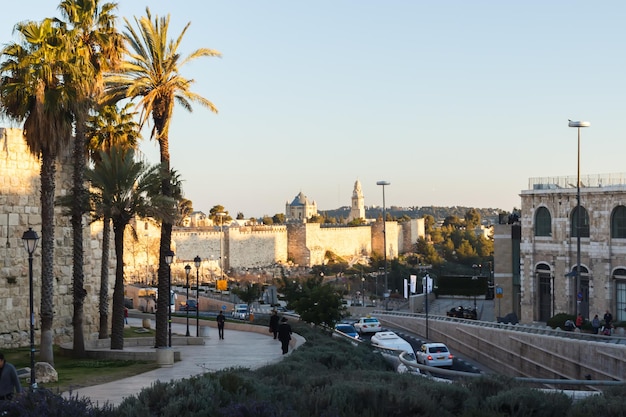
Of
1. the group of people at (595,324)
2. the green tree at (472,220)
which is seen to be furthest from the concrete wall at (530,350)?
the green tree at (472,220)

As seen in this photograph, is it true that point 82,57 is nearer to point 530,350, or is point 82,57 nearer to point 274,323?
point 274,323

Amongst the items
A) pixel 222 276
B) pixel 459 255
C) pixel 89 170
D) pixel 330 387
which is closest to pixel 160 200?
pixel 89 170

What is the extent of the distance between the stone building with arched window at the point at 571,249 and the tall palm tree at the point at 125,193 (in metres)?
17.9

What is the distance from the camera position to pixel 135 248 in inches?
3393

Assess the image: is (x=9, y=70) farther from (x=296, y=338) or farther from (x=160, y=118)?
(x=296, y=338)

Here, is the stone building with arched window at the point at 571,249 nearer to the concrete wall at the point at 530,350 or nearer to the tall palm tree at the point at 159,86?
the concrete wall at the point at 530,350

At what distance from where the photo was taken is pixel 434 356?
91.1 feet

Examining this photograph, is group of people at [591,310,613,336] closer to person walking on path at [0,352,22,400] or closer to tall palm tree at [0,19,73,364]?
tall palm tree at [0,19,73,364]

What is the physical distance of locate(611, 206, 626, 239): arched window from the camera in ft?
115

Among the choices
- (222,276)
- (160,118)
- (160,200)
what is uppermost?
(160,118)

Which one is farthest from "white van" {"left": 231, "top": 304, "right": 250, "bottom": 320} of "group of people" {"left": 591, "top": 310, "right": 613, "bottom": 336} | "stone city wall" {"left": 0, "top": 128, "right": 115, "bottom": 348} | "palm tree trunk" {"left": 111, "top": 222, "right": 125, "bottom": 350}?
"palm tree trunk" {"left": 111, "top": 222, "right": 125, "bottom": 350}

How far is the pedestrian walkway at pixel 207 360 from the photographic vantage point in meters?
13.7

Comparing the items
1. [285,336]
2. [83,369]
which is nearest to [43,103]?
[83,369]

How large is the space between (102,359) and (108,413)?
11550 millimetres
